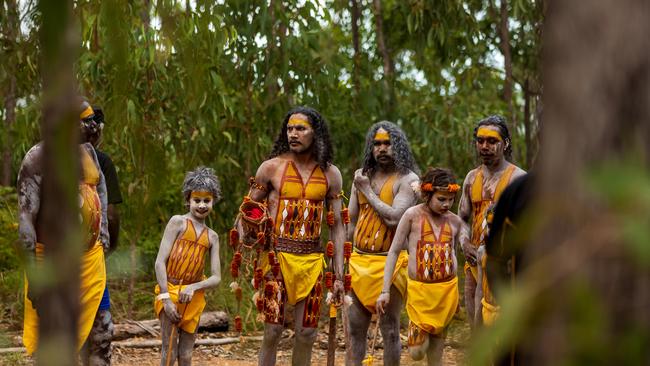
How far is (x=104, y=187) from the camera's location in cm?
642

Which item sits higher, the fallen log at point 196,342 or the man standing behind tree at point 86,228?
the man standing behind tree at point 86,228

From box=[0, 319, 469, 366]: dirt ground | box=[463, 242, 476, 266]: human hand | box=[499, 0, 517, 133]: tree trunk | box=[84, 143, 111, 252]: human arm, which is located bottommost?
box=[0, 319, 469, 366]: dirt ground

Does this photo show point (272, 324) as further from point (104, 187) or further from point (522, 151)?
point (522, 151)

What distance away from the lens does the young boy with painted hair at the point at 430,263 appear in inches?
283

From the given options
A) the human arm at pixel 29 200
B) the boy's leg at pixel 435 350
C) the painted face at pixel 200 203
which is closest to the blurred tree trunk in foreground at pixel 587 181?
the human arm at pixel 29 200

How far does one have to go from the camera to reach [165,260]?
23.0ft

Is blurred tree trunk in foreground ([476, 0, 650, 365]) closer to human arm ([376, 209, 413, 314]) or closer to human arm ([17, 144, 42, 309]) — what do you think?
human arm ([17, 144, 42, 309])

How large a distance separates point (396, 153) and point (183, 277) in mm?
1764

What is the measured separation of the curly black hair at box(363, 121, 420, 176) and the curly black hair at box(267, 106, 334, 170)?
648 millimetres

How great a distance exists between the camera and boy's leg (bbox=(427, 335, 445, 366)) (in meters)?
7.29

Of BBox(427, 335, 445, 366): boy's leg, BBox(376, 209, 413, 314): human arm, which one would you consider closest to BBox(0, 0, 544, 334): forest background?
BBox(376, 209, 413, 314): human arm

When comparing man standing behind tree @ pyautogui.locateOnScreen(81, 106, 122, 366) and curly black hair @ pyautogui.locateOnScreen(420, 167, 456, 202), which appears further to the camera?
curly black hair @ pyautogui.locateOnScreen(420, 167, 456, 202)

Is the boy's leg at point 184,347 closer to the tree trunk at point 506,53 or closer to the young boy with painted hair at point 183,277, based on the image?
A: the young boy with painted hair at point 183,277

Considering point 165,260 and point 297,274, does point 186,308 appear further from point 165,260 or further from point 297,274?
point 297,274
